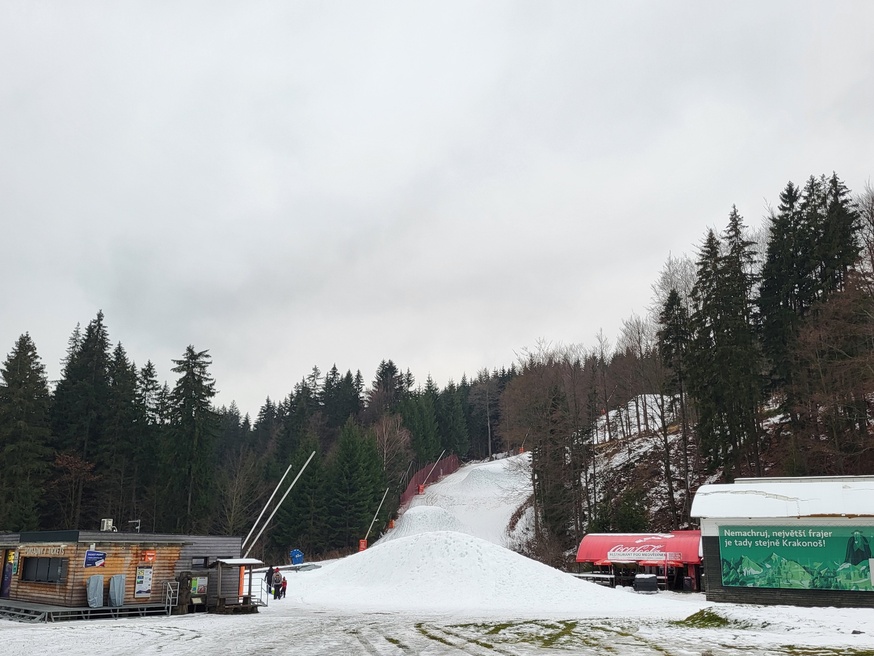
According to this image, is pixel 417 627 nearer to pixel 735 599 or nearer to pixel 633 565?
pixel 735 599

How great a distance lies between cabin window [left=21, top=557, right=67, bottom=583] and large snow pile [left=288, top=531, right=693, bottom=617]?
437 inches

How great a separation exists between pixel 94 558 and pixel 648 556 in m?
27.5

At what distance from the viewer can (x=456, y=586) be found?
33.4 meters

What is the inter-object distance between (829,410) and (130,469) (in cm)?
5633

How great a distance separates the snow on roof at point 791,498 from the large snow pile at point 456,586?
4.64 meters

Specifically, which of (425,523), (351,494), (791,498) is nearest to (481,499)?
(425,523)

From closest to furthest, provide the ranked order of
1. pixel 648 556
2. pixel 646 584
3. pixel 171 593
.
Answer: pixel 171 593, pixel 646 584, pixel 648 556

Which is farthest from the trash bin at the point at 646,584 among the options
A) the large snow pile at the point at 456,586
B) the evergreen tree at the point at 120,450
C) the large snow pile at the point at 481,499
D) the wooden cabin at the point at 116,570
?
the evergreen tree at the point at 120,450

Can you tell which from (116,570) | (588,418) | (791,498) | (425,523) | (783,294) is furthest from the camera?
(425,523)

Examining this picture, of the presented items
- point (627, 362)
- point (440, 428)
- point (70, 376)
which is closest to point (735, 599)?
point (627, 362)

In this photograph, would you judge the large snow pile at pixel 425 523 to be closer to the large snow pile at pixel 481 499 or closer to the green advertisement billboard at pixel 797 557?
the large snow pile at pixel 481 499

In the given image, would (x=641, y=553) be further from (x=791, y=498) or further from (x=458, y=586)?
(x=791, y=498)

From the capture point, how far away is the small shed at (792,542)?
2550 cm

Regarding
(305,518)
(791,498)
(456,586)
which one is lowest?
(456,586)
